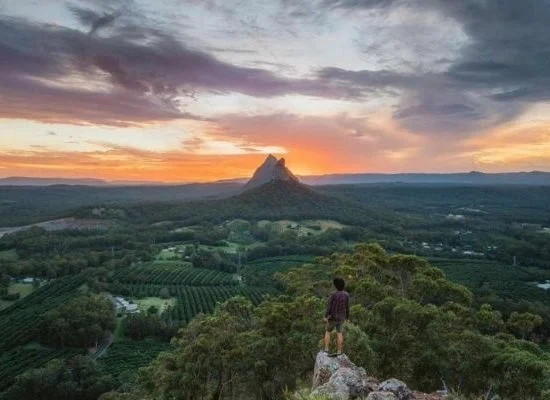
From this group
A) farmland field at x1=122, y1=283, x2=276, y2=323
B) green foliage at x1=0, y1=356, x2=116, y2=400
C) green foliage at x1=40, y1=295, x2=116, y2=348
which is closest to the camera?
green foliage at x1=0, y1=356, x2=116, y2=400

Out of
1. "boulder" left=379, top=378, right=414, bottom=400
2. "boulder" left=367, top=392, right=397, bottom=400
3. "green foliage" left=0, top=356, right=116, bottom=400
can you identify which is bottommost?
"green foliage" left=0, top=356, right=116, bottom=400

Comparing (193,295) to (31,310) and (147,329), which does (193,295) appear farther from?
(31,310)

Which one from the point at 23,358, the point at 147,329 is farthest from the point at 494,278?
the point at 23,358

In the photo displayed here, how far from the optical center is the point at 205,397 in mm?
27000

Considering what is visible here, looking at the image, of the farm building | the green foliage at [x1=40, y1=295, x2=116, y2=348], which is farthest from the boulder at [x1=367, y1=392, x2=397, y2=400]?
the farm building

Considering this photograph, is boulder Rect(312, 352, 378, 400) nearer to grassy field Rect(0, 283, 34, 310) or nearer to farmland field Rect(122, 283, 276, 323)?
farmland field Rect(122, 283, 276, 323)

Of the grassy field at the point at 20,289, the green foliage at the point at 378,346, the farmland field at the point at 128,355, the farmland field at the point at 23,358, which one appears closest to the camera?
the green foliage at the point at 378,346

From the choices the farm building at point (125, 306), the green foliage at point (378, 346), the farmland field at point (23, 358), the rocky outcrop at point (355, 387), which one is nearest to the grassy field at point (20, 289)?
the farm building at point (125, 306)

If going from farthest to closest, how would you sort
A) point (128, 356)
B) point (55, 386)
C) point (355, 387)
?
point (128, 356), point (55, 386), point (355, 387)

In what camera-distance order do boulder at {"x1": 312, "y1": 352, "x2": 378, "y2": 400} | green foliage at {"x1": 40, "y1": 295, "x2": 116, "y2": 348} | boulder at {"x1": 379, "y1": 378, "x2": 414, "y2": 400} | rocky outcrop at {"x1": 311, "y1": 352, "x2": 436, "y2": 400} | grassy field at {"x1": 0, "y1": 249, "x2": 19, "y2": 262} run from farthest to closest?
grassy field at {"x1": 0, "y1": 249, "x2": 19, "y2": 262} < green foliage at {"x1": 40, "y1": 295, "x2": 116, "y2": 348} < boulder at {"x1": 379, "y1": 378, "x2": 414, "y2": 400} < boulder at {"x1": 312, "y1": 352, "x2": 378, "y2": 400} < rocky outcrop at {"x1": 311, "y1": 352, "x2": 436, "y2": 400}

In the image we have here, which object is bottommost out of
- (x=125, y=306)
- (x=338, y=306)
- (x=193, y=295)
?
(x=193, y=295)

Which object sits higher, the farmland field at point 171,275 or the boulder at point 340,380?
the boulder at point 340,380

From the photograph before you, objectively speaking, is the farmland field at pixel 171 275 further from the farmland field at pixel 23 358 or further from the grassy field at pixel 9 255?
the farmland field at pixel 23 358

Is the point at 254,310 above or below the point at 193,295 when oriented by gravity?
above
